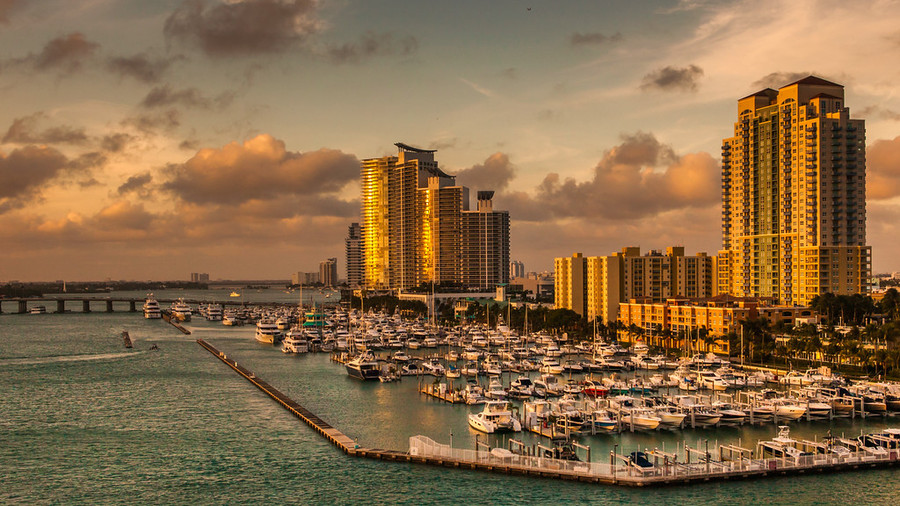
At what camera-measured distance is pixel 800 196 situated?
120188 millimetres

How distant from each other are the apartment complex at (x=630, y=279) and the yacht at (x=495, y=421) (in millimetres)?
83068

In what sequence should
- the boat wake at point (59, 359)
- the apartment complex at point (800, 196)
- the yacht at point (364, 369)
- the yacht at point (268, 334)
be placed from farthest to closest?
1. the yacht at point (268, 334)
2. the apartment complex at point (800, 196)
3. the boat wake at point (59, 359)
4. the yacht at point (364, 369)

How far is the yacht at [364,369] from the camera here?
84062 millimetres

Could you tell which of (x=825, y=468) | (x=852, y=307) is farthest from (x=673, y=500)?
(x=852, y=307)

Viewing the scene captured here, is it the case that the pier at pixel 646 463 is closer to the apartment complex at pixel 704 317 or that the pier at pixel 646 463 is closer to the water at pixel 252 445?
the water at pixel 252 445

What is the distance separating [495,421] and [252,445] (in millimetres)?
17076

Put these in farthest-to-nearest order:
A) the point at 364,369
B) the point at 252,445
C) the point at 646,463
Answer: the point at 364,369
the point at 252,445
the point at 646,463

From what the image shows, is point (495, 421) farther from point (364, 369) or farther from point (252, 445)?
point (364, 369)

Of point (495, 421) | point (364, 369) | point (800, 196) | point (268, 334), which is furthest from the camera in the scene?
point (268, 334)

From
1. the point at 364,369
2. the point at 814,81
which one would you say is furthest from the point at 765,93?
the point at 364,369

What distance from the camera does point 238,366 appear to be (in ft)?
307

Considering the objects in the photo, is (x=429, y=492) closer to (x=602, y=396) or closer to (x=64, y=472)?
(x=64, y=472)

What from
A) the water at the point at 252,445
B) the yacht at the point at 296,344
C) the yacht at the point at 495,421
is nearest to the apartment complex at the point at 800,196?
the water at the point at 252,445

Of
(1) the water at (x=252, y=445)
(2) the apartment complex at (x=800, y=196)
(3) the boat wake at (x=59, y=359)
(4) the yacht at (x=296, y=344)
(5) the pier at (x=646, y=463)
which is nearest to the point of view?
(1) the water at (x=252, y=445)
